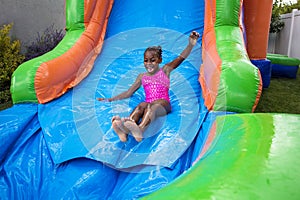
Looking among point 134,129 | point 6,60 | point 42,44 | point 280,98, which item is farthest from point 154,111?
point 42,44

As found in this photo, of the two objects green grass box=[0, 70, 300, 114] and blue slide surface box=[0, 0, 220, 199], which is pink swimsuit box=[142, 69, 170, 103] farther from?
green grass box=[0, 70, 300, 114]

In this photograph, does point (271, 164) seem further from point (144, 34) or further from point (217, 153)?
point (144, 34)

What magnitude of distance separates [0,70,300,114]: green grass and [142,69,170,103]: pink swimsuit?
60.1 inches

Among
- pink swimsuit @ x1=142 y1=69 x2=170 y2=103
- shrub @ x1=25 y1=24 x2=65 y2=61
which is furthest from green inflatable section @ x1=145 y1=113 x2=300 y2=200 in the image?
→ shrub @ x1=25 y1=24 x2=65 y2=61

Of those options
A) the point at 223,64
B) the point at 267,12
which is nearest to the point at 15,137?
the point at 223,64

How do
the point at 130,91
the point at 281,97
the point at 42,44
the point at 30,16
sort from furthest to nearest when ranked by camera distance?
the point at 30,16 < the point at 42,44 < the point at 281,97 < the point at 130,91

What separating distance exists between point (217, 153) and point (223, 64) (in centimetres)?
104

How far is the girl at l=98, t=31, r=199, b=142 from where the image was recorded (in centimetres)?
165

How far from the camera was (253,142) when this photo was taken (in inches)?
34.3

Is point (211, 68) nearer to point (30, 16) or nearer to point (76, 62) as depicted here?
point (76, 62)

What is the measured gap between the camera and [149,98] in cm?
202

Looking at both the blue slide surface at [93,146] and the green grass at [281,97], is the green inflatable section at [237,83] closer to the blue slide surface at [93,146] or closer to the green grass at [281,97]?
the blue slide surface at [93,146]

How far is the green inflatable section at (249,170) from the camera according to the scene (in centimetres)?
63

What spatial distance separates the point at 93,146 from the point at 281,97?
2.87 meters
